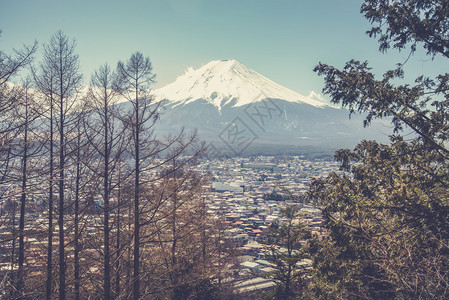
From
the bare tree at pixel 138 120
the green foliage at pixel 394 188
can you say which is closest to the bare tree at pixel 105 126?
the bare tree at pixel 138 120

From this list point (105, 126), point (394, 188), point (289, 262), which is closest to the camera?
point (105, 126)

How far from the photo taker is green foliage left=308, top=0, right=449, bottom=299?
474 cm

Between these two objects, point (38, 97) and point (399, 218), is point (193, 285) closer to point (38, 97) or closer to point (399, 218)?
point (399, 218)

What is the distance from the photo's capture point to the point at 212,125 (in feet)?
631

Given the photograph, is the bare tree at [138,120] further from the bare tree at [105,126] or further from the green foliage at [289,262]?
the green foliage at [289,262]

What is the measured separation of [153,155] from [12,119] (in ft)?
7.69

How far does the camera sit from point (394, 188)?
24.9 feet

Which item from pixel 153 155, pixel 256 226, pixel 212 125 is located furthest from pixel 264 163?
pixel 153 155

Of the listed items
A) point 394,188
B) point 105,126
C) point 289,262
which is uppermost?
point 105,126

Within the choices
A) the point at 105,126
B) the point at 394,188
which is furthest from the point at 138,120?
the point at 394,188

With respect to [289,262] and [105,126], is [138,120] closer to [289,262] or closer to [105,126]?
[105,126]

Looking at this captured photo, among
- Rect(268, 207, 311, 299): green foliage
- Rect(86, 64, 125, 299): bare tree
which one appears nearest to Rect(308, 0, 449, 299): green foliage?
Rect(268, 207, 311, 299): green foliage

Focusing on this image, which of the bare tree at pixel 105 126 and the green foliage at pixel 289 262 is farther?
the green foliage at pixel 289 262

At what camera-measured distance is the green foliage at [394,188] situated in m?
4.74
